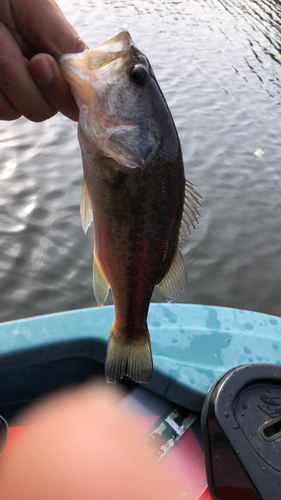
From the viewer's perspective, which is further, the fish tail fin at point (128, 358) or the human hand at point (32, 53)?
the fish tail fin at point (128, 358)

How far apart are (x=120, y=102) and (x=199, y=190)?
5.16 metres

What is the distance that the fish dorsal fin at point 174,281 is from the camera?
1675 millimetres

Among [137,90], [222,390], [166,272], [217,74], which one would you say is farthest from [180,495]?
[217,74]

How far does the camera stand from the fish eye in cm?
141

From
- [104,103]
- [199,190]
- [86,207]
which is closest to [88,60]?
[104,103]

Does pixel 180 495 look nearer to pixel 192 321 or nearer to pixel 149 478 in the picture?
pixel 149 478

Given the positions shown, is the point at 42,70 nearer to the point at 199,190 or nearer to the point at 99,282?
the point at 99,282

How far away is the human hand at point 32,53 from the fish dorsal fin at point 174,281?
78 centimetres

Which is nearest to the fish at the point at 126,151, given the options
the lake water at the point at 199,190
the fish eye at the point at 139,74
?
the fish eye at the point at 139,74

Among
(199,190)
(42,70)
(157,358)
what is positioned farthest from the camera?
(199,190)

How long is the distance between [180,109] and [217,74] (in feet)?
9.19

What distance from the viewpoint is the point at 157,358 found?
2629 millimetres

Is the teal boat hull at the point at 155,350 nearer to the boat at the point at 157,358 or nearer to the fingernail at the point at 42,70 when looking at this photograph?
the boat at the point at 157,358

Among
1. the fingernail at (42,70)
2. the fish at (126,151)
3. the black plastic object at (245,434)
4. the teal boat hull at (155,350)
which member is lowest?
the teal boat hull at (155,350)
